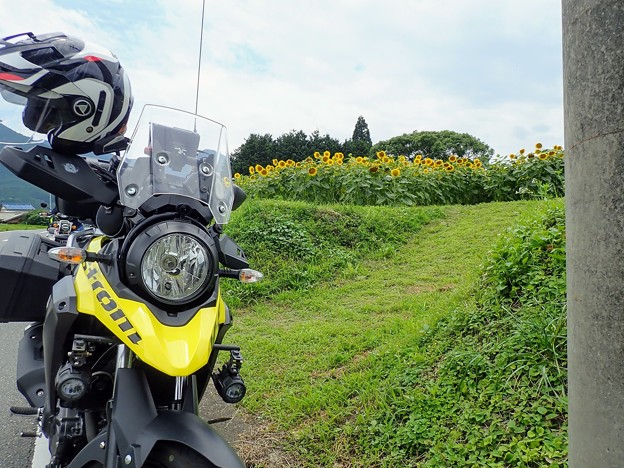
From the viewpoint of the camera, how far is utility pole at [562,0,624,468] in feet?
3.94

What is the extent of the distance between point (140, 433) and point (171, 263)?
511 mm

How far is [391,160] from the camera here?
9.80m

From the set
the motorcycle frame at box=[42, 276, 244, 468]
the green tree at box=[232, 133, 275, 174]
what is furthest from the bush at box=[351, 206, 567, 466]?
the green tree at box=[232, 133, 275, 174]

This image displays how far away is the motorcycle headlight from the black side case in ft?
3.61

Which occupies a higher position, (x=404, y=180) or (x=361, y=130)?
(x=361, y=130)

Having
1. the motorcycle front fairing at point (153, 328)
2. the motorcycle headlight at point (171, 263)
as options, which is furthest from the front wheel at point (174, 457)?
the motorcycle headlight at point (171, 263)

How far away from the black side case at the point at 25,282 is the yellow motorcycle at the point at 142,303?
1.48 ft

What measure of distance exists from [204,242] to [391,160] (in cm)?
852

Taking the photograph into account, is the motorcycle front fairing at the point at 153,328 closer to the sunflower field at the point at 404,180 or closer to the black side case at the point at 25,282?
the black side case at the point at 25,282

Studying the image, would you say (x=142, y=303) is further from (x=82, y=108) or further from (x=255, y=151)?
(x=255, y=151)

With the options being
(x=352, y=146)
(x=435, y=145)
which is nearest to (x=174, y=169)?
(x=352, y=146)

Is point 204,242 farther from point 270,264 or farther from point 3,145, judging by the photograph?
point 270,264

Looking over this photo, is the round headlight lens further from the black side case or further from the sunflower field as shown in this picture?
the sunflower field

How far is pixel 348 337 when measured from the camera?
12.8 feet
